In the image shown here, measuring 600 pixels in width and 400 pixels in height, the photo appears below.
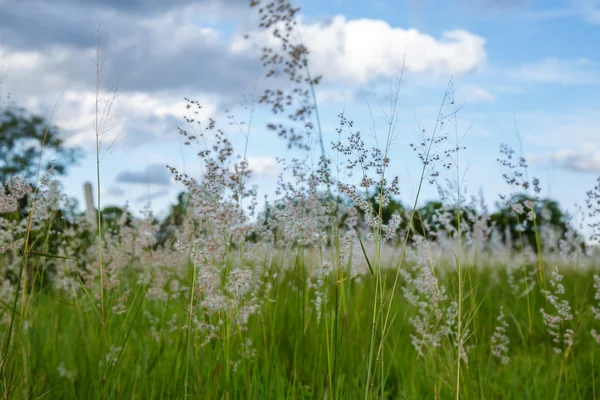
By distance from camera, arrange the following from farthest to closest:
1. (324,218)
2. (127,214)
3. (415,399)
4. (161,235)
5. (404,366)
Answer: (161,235) < (127,214) < (404,366) < (415,399) < (324,218)

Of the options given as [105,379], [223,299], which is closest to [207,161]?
[223,299]

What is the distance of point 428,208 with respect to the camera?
4.63 meters

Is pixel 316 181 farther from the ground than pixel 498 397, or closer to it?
farther from the ground

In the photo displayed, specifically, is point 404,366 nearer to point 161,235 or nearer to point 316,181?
point 316,181

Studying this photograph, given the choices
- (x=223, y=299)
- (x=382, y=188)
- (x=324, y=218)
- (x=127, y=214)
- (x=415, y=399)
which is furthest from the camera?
(x=127, y=214)

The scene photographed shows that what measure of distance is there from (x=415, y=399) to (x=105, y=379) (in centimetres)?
184

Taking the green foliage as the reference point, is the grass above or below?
below

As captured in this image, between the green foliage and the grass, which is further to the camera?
the green foliage

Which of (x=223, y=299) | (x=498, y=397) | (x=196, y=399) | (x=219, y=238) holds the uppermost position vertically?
(x=219, y=238)

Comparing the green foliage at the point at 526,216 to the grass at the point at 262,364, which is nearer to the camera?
the grass at the point at 262,364

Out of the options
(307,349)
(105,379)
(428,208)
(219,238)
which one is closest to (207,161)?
(219,238)

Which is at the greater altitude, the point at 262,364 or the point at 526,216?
the point at 526,216

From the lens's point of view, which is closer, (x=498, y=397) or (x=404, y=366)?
(x=498, y=397)

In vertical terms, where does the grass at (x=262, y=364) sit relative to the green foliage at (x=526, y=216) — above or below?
below
